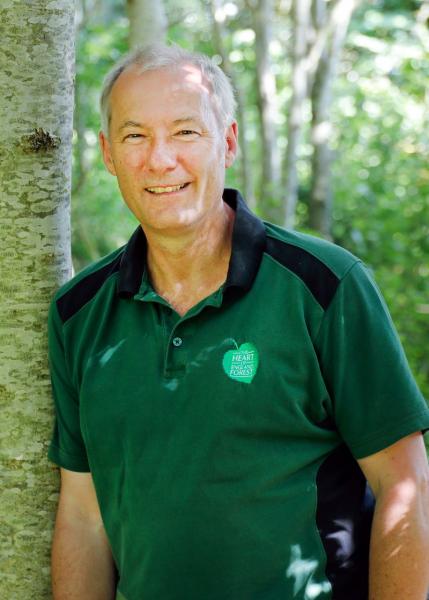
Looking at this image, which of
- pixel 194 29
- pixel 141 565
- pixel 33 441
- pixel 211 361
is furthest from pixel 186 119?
pixel 194 29

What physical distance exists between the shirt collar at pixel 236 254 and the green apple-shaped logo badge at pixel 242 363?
172mm

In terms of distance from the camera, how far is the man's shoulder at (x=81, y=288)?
106 inches

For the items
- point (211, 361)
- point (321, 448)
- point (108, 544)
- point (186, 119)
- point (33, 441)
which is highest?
point (186, 119)

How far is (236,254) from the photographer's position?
2523 mm

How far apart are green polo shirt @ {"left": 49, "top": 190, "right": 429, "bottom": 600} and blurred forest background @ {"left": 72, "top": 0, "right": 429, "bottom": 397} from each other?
375cm

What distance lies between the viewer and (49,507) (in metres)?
2.79

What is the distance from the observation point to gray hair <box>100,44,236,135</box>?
2.57 meters

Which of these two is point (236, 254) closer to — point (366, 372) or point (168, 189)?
point (168, 189)

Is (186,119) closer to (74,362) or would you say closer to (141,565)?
(74,362)

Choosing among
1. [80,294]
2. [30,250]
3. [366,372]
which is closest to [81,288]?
[80,294]

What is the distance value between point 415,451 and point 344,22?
839cm

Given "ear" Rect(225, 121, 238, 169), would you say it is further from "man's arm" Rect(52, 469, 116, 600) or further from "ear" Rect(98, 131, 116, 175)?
"man's arm" Rect(52, 469, 116, 600)

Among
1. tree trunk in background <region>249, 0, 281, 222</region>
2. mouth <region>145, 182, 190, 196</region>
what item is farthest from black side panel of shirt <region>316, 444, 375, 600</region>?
tree trunk in background <region>249, 0, 281, 222</region>

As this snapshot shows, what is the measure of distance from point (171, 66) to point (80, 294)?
0.70 metres
